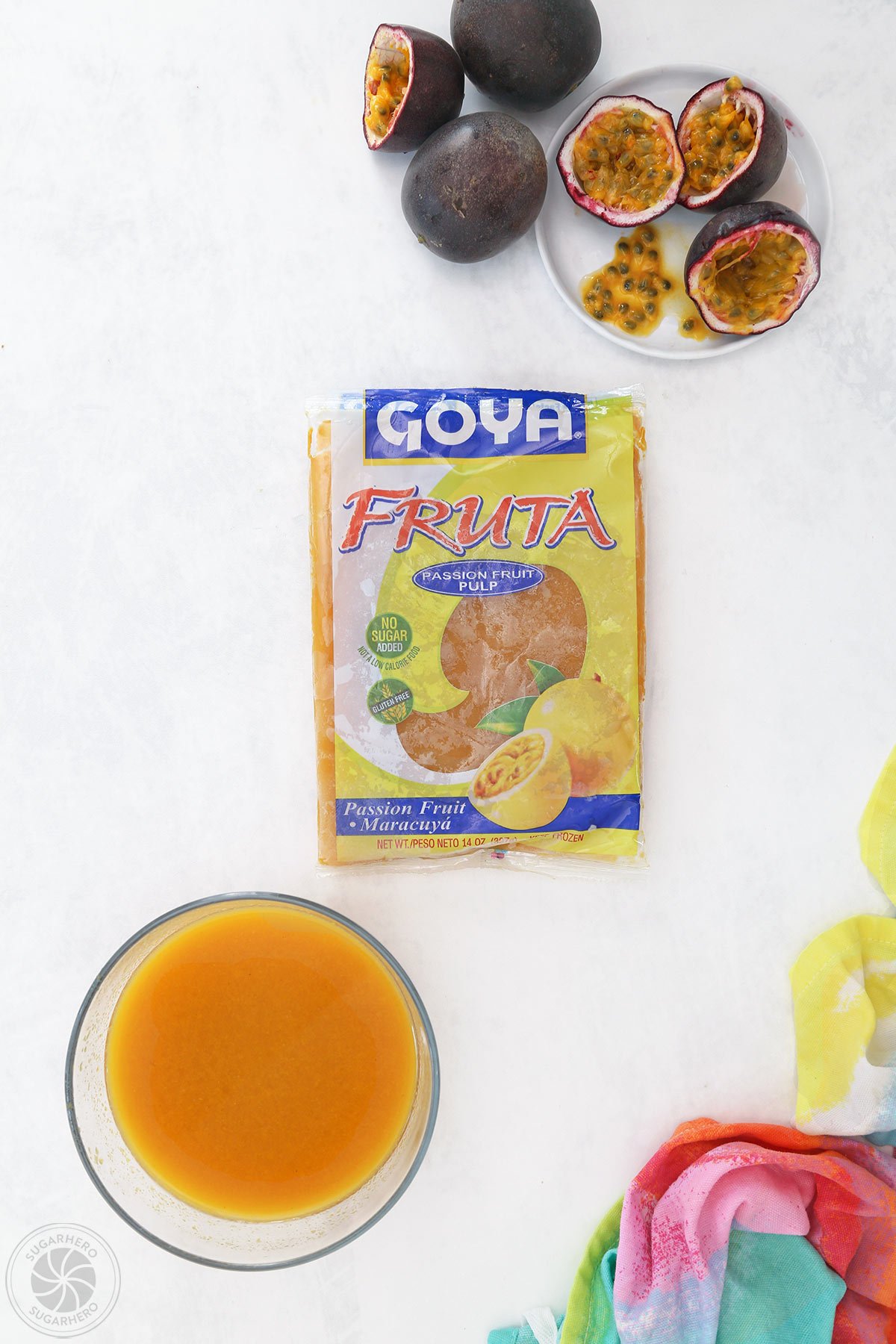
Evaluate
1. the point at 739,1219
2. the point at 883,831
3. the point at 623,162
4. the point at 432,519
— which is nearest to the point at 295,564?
the point at 432,519

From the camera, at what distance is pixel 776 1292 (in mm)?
944

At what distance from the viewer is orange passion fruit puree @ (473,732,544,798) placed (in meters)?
0.94

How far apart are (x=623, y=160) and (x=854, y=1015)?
846mm

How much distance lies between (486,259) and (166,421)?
346 millimetres

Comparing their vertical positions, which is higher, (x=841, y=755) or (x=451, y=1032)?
(x=841, y=755)

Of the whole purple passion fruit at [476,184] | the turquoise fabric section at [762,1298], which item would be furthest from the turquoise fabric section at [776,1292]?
the whole purple passion fruit at [476,184]

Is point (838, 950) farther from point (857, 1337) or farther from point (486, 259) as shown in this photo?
point (486, 259)

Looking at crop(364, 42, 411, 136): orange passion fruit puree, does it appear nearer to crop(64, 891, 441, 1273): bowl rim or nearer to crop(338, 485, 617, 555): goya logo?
crop(338, 485, 617, 555): goya logo

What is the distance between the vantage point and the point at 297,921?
0.86 meters

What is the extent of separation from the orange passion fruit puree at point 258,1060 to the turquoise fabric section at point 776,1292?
1.27ft

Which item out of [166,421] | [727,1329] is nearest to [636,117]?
[166,421]


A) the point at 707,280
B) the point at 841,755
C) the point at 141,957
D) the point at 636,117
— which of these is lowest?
the point at 141,957

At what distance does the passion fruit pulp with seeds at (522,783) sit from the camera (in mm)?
938

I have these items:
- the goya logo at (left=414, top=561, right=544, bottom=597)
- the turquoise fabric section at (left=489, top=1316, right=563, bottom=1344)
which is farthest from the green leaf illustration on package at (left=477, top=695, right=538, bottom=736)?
the turquoise fabric section at (left=489, top=1316, right=563, bottom=1344)
